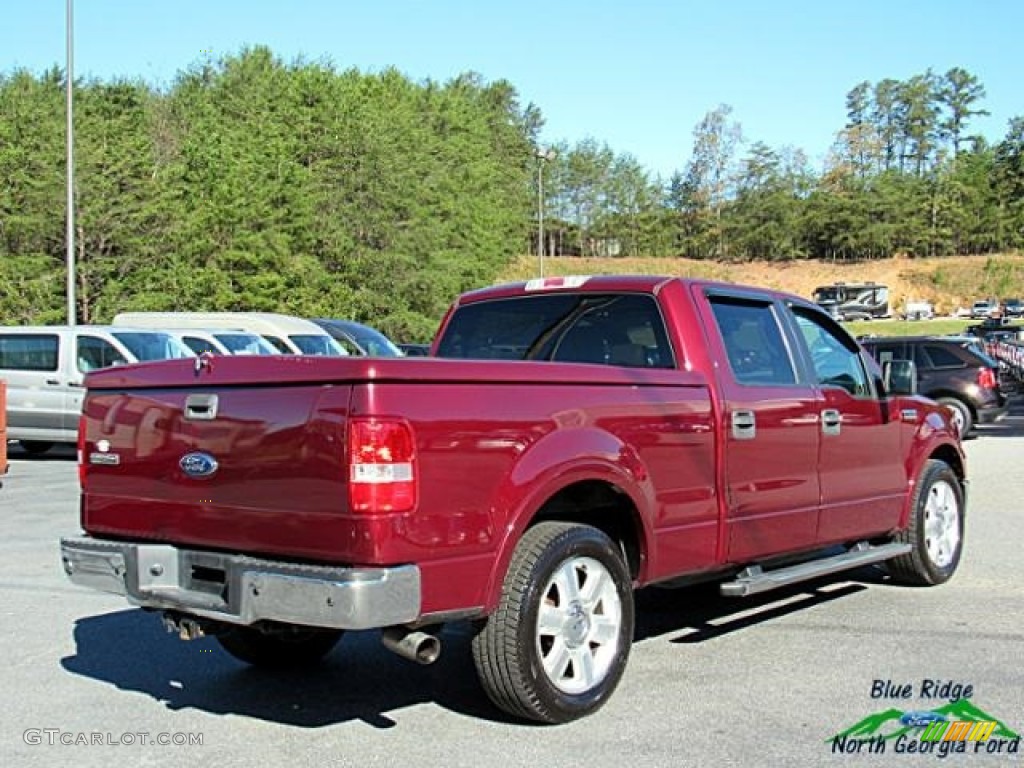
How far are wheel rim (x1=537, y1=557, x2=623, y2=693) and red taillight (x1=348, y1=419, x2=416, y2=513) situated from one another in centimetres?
91

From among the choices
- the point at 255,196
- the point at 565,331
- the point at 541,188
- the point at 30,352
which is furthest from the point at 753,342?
the point at 541,188

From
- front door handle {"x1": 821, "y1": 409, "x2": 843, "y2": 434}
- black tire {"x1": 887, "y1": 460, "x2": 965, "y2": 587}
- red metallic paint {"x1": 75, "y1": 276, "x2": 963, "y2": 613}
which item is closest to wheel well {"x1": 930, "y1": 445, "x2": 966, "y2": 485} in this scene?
black tire {"x1": 887, "y1": 460, "x2": 965, "y2": 587}

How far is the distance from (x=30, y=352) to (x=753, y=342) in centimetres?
1321

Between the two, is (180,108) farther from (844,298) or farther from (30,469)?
(844,298)

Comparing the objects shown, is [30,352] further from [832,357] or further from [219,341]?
[832,357]

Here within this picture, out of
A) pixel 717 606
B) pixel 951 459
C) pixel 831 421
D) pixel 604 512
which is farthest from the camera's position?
pixel 951 459

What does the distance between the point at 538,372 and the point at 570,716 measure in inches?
56.4

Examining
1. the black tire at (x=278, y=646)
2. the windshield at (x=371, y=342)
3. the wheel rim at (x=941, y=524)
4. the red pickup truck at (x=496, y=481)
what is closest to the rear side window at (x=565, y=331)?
the red pickup truck at (x=496, y=481)

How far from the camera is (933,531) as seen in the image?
305 inches

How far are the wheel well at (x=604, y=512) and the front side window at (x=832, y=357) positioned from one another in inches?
74.3

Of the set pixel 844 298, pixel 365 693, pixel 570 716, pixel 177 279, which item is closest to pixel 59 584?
pixel 365 693

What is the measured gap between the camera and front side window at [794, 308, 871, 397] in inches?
268

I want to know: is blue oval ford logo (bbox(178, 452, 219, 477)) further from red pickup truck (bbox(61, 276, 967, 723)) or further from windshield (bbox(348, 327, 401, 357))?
windshield (bbox(348, 327, 401, 357))

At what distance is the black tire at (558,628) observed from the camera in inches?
180
